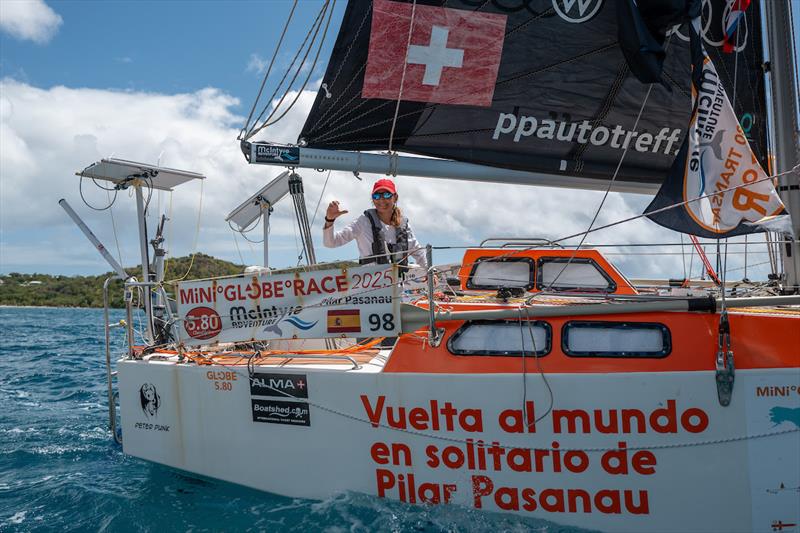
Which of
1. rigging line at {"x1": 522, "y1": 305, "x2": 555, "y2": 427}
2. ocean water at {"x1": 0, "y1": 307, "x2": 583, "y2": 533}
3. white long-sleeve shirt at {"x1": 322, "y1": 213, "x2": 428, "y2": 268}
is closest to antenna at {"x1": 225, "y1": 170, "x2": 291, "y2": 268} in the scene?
white long-sleeve shirt at {"x1": 322, "y1": 213, "x2": 428, "y2": 268}

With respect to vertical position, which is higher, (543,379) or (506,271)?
(506,271)

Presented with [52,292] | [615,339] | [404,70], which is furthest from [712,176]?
[52,292]

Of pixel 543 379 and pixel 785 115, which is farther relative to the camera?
pixel 785 115

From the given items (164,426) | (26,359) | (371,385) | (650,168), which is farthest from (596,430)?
(26,359)

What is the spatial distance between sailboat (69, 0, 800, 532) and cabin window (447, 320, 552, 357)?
0.04 feet

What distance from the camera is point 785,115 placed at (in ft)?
Answer: 14.8

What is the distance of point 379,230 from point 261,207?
2.29 metres

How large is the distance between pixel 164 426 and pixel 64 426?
2.98 metres

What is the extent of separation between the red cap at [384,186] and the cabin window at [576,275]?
1.57 metres

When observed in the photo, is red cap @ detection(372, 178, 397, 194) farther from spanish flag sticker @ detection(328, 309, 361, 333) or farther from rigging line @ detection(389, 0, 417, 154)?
spanish flag sticker @ detection(328, 309, 361, 333)

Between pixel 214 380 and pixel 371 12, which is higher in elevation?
pixel 371 12

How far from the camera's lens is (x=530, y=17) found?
4645mm

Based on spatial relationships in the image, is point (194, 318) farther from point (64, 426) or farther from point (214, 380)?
point (64, 426)

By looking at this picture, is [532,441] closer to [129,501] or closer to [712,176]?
[712,176]
